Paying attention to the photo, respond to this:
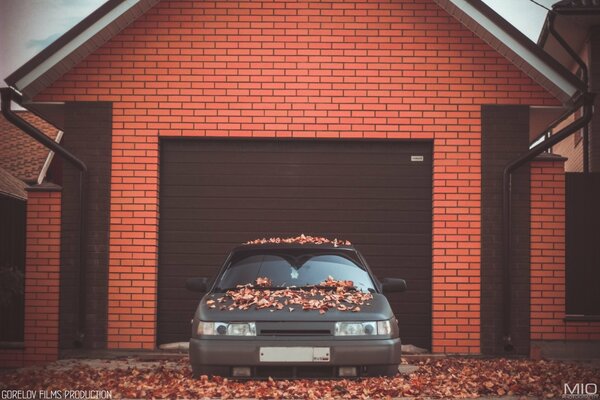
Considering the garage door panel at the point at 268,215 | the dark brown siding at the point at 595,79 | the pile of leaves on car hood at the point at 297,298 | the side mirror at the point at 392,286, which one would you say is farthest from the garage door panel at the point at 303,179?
the dark brown siding at the point at 595,79

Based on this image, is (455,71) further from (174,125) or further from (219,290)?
(219,290)

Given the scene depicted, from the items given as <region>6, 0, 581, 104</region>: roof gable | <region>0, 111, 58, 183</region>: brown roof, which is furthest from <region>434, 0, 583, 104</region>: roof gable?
<region>0, 111, 58, 183</region>: brown roof

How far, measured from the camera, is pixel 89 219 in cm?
1176

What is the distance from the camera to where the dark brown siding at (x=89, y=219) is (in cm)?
1162

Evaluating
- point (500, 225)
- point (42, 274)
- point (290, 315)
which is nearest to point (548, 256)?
point (500, 225)

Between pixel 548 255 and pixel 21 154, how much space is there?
55.7ft

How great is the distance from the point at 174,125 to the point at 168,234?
4.89 ft

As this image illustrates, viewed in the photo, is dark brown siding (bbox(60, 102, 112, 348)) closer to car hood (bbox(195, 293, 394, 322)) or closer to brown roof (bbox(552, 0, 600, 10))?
car hood (bbox(195, 293, 394, 322))

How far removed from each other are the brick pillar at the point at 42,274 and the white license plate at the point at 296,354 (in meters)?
4.83

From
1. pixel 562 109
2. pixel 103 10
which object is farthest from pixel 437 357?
pixel 103 10

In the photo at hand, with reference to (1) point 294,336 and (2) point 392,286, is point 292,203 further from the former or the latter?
(1) point 294,336

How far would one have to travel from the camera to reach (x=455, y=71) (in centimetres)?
1191

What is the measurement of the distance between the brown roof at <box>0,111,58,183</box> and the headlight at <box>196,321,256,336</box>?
16.0 metres

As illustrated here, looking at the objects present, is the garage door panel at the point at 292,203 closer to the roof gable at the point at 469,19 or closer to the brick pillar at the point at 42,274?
the brick pillar at the point at 42,274
